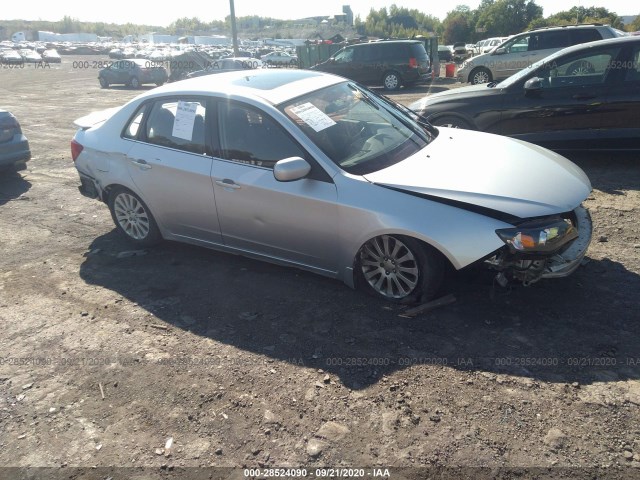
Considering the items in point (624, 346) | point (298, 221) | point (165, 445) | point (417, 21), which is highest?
point (417, 21)

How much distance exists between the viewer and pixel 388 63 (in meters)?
18.9

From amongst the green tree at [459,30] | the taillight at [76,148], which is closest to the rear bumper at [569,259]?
the taillight at [76,148]

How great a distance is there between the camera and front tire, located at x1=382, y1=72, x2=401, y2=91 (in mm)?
18844

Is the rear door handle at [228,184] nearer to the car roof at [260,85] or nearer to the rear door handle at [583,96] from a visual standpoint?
the car roof at [260,85]

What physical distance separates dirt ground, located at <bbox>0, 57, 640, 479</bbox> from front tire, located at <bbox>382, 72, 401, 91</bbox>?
1465cm

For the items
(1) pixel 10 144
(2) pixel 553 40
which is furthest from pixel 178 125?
(2) pixel 553 40

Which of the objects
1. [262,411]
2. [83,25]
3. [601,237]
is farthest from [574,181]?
[83,25]

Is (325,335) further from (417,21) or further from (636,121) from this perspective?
(417,21)

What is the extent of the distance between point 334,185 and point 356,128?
2.60 feet

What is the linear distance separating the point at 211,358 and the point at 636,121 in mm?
5935

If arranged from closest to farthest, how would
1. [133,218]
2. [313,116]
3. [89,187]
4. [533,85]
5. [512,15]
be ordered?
[313,116] < [133,218] < [89,187] < [533,85] < [512,15]

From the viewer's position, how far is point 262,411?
3.12 meters

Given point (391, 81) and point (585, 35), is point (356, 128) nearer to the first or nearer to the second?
point (585, 35)

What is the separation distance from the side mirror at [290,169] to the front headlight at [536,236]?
1.49m
